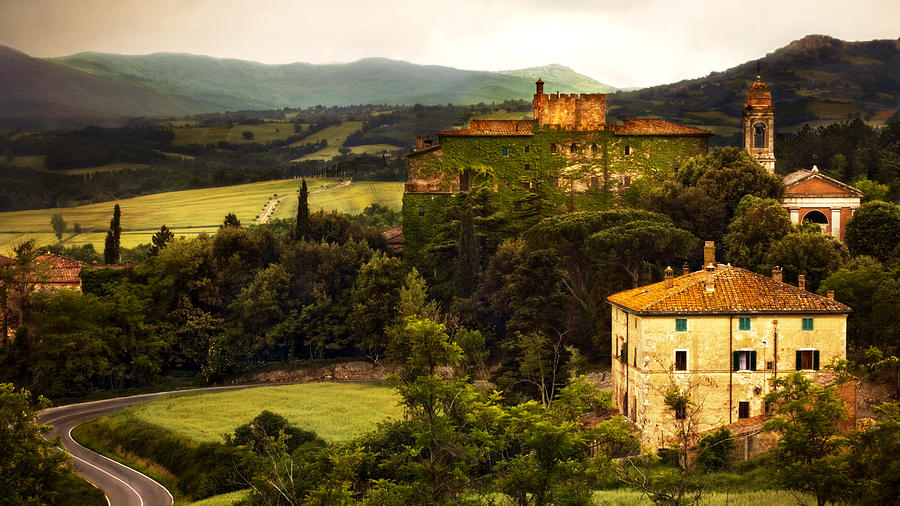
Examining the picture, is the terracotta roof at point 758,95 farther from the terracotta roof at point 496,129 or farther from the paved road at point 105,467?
the paved road at point 105,467

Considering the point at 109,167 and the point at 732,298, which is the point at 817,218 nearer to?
the point at 732,298

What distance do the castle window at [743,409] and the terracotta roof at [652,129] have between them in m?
31.8

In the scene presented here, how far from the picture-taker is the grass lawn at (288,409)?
5106 cm

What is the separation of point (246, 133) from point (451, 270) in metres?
89.9

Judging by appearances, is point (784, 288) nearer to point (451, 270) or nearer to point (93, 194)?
point (451, 270)

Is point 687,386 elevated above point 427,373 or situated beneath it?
situated beneath

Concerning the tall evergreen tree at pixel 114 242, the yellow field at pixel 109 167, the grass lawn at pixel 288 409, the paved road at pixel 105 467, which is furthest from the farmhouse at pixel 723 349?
the yellow field at pixel 109 167

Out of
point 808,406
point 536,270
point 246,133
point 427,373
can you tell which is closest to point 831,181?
point 536,270

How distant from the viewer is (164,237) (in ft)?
263

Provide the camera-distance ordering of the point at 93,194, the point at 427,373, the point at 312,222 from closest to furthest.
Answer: the point at 427,373
the point at 312,222
the point at 93,194

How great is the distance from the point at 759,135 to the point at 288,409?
115ft

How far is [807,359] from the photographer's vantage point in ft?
147

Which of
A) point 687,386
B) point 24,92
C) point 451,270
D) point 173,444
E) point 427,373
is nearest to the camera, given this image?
point 427,373

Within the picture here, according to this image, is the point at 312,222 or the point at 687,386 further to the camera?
the point at 312,222
